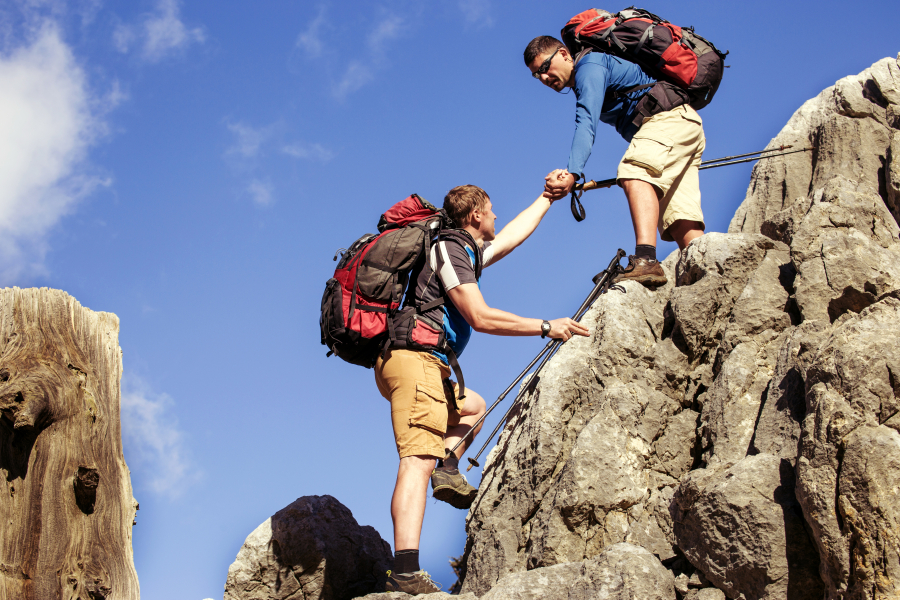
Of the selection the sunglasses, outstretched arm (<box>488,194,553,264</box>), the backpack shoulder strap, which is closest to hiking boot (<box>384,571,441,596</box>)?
the backpack shoulder strap

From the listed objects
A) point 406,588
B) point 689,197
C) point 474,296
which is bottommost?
point 406,588

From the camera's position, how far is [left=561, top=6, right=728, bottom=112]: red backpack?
8891mm

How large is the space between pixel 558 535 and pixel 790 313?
2819 millimetres

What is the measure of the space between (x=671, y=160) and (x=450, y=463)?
13.6 ft

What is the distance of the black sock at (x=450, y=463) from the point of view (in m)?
7.35

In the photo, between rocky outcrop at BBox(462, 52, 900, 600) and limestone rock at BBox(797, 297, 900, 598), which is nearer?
limestone rock at BBox(797, 297, 900, 598)

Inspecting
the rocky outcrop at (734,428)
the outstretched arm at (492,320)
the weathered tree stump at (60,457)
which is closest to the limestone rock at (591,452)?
the rocky outcrop at (734,428)

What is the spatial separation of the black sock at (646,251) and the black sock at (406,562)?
3.96m

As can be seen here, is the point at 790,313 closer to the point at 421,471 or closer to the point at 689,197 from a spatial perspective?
the point at 689,197

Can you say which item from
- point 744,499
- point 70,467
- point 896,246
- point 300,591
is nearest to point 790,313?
point 896,246

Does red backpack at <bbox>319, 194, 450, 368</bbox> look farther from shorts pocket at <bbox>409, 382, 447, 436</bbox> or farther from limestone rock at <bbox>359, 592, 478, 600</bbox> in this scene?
limestone rock at <bbox>359, 592, 478, 600</bbox>

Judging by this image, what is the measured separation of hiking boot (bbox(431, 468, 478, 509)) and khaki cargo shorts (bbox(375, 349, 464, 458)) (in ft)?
1.18

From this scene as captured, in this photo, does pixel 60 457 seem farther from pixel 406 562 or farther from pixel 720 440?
pixel 720 440

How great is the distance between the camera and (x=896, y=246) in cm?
748
